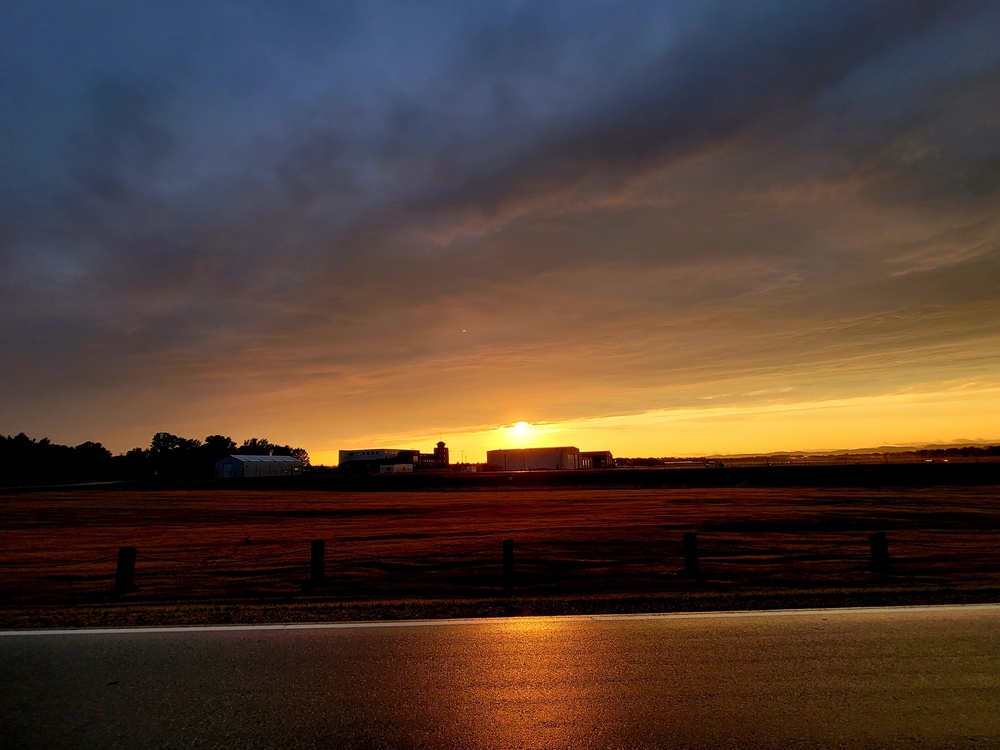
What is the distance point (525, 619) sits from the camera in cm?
848

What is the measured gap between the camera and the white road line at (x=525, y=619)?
26.6 feet

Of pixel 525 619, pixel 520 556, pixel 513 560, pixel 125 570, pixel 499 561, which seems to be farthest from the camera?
pixel 520 556

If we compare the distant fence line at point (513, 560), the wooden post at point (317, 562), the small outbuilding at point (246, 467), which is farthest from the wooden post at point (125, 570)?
the small outbuilding at point (246, 467)

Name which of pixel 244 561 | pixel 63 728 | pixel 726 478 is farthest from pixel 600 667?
pixel 726 478

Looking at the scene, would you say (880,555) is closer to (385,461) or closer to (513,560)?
(513,560)

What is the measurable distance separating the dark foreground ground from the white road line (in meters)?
0.44

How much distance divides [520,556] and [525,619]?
335 inches

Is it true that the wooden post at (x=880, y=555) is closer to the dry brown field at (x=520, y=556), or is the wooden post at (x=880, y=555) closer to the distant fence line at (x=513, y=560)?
the distant fence line at (x=513, y=560)

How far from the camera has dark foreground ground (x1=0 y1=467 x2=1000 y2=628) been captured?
9719 millimetres

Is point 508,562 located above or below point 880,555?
above

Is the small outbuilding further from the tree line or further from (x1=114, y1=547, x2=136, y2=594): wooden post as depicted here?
(x1=114, y1=547, x2=136, y2=594): wooden post

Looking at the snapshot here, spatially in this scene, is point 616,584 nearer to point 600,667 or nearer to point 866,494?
point 600,667

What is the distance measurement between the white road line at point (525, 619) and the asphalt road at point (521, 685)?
13cm

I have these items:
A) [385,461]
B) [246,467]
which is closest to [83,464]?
[246,467]
